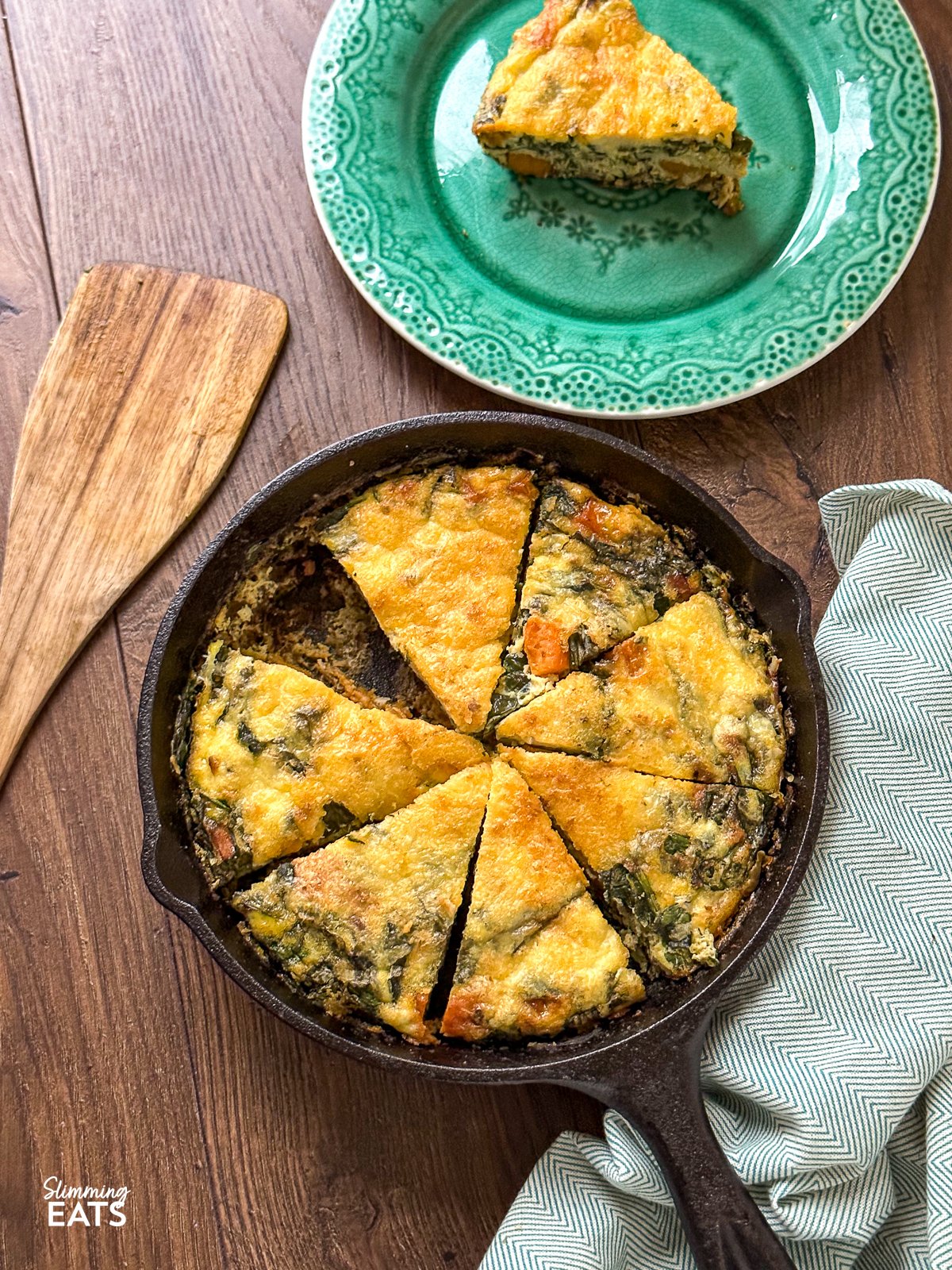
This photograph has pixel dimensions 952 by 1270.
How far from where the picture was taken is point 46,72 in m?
3.86

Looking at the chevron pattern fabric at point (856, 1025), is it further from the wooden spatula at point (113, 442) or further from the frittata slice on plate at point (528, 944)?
the wooden spatula at point (113, 442)

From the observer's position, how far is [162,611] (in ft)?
12.1

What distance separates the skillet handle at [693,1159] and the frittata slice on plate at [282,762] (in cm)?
102

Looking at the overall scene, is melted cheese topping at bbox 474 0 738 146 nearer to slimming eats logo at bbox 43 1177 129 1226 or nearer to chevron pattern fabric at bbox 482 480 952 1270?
chevron pattern fabric at bbox 482 480 952 1270

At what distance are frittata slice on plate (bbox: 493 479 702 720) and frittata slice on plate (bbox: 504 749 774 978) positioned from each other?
0.28 meters

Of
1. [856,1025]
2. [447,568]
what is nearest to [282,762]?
[447,568]

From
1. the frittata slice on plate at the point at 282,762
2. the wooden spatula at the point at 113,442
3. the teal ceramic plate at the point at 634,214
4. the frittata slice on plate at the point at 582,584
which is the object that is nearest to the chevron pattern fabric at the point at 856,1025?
the frittata slice on plate at the point at 582,584

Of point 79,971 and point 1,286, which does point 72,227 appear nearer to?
point 1,286

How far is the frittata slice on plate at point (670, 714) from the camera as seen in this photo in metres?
3.18

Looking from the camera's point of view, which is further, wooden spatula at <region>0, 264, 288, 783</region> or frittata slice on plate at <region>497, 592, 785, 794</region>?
wooden spatula at <region>0, 264, 288, 783</region>

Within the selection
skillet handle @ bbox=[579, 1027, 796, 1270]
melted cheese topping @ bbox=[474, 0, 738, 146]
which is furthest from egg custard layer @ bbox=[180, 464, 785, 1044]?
melted cheese topping @ bbox=[474, 0, 738, 146]

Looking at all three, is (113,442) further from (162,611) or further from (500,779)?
(500,779)

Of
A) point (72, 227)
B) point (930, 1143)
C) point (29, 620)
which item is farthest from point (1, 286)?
point (930, 1143)

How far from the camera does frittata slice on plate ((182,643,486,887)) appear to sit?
3.14m
